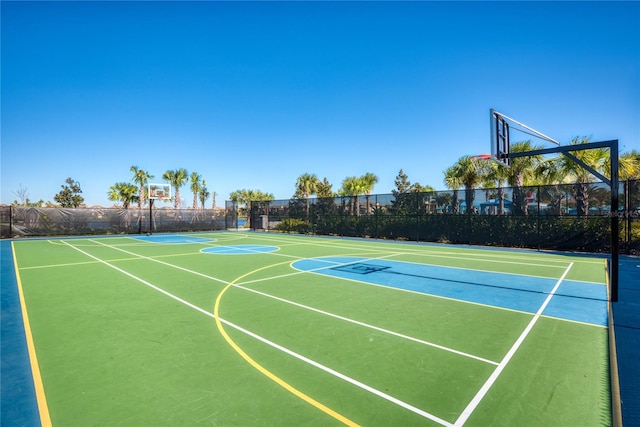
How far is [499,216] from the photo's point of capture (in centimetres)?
1708

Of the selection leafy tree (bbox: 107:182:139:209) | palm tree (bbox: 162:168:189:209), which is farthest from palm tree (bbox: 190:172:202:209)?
leafy tree (bbox: 107:182:139:209)

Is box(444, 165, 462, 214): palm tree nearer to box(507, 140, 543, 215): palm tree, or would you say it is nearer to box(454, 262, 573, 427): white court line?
box(507, 140, 543, 215): palm tree

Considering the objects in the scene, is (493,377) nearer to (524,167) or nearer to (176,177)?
(524,167)

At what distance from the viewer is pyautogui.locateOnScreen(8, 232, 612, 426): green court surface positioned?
3.05 m

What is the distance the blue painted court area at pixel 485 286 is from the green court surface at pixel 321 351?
7 centimetres

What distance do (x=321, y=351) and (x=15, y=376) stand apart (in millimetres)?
3502

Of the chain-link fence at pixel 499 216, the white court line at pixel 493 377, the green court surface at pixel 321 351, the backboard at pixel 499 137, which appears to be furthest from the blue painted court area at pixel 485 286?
the backboard at pixel 499 137

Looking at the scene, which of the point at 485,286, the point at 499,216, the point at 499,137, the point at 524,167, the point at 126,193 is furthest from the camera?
the point at 126,193

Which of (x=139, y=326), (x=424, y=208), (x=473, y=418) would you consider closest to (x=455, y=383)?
(x=473, y=418)

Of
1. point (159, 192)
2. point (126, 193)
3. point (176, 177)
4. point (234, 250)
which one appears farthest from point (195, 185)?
point (234, 250)

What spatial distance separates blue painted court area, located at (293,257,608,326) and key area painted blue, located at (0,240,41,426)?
6.57m

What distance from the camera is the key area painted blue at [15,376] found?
2.99m

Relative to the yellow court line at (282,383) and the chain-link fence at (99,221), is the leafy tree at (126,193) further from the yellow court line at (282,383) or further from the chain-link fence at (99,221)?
the yellow court line at (282,383)

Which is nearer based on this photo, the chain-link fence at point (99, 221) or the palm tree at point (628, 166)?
the palm tree at point (628, 166)
